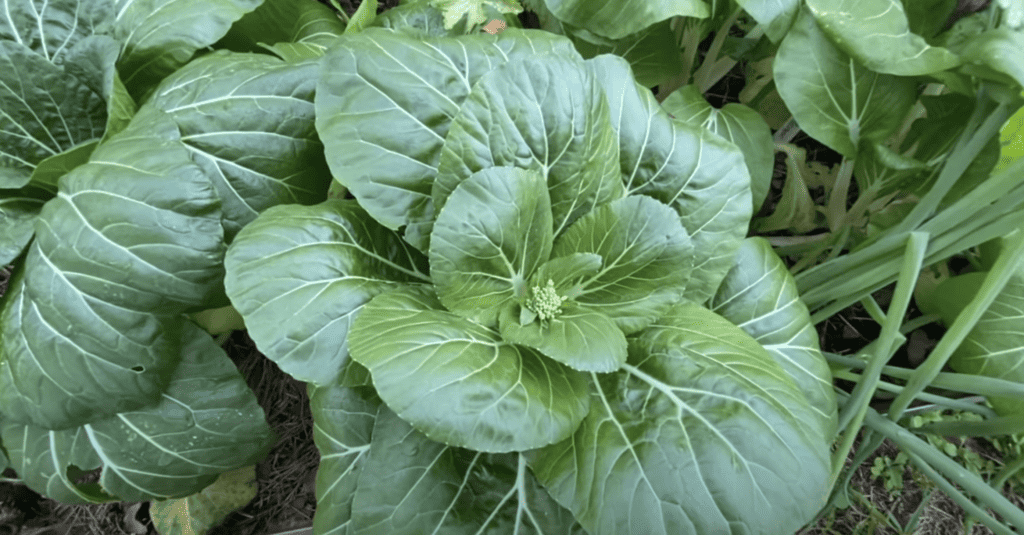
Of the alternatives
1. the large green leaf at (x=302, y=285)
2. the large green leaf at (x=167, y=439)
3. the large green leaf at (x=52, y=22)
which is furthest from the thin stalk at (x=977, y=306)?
the large green leaf at (x=52, y=22)

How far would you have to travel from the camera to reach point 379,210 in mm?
718

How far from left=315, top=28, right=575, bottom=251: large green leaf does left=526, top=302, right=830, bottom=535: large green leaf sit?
32 centimetres

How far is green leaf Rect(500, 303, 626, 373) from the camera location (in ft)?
2.15

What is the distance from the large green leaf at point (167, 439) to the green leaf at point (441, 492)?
257 mm

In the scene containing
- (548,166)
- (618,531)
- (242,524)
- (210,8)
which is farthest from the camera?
(242,524)

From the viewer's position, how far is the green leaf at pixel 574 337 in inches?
25.8

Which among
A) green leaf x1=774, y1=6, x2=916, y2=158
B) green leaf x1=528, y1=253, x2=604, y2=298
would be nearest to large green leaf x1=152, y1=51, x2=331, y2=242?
green leaf x1=528, y1=253, x2=604, y2=298

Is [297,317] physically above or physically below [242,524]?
above

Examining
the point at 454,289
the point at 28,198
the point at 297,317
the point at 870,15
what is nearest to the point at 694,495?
the point at 454,289

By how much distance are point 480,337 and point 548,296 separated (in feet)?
0.33

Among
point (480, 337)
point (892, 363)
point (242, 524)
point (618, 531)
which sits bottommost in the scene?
point (242, 524)

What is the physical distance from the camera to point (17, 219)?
844mm

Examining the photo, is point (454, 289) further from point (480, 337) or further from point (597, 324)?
point (597, 324)

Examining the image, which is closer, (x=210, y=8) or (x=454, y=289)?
(x=454, y=289)
